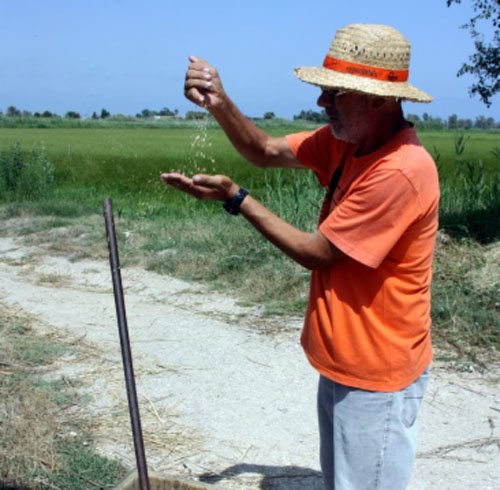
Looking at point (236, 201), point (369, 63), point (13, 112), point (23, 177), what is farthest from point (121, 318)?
point (13, 112)

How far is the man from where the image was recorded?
1911mm

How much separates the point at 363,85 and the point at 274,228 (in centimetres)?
42

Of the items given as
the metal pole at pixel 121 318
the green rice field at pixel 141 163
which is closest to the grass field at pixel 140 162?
the green rice field at pixel 141 163

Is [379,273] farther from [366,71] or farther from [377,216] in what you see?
[366,71]

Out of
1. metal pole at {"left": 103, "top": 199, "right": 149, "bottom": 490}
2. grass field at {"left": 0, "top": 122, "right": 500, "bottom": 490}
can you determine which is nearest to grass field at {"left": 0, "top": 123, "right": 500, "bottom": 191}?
grass field at {"left": 0, "top": 122, "right": 500, "bottom": 490}

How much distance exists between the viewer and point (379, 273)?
198 cm

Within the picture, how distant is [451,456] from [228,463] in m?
0.95

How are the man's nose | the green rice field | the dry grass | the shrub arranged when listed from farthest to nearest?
the green rice field, the shrub, the dry grass, the man's nose

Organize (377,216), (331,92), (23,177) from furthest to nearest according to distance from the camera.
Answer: (23,177) < (331,92) < (377,216)

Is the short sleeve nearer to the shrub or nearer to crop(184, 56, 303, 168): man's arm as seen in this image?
crop(184, 56, 303, 168): man's arm

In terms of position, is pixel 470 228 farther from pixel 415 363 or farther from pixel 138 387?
pixel 415 363

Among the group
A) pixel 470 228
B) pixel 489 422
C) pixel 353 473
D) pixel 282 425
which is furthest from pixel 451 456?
pixel 470 228

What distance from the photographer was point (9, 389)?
3.77m

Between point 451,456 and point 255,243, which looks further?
point 255,243
